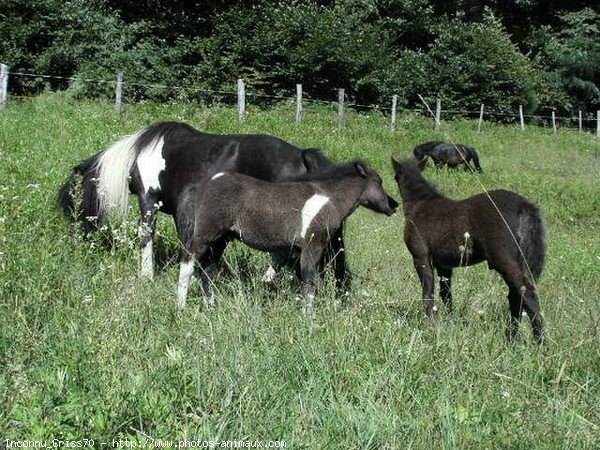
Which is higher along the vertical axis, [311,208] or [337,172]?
[337,172]

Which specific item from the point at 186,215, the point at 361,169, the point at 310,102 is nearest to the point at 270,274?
the point at 186,215

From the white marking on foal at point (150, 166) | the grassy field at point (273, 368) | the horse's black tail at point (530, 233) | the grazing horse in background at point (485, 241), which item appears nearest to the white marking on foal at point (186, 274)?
the grassy field at point (273, 368)

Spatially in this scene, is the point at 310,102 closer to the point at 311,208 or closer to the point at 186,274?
the point at 311,208

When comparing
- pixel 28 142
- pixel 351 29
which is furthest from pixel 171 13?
pixel 28 142

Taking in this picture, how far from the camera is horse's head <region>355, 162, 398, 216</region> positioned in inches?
263

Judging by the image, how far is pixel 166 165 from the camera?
26.4ft

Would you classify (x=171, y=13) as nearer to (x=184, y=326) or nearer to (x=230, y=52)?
(x=230, y=52)

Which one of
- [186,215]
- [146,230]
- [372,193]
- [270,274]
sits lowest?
[270,274]

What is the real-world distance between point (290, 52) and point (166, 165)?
22915mm

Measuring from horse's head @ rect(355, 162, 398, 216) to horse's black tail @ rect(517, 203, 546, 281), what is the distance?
A: 1.35m

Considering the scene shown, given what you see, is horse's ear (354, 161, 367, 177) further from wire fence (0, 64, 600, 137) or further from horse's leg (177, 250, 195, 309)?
wire fence (0, 64, 600, 137)

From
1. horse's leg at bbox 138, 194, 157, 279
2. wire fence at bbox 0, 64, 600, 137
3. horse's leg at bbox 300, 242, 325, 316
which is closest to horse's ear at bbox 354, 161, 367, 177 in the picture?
horse's leg at bbox 300, 242, 325, 316

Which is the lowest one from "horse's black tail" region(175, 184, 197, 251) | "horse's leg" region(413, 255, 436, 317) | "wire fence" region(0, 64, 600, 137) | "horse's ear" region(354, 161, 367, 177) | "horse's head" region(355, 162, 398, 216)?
A: "wire fence" region(0, 64, 600, 137)

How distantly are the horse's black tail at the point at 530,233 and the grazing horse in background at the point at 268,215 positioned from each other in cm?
150
